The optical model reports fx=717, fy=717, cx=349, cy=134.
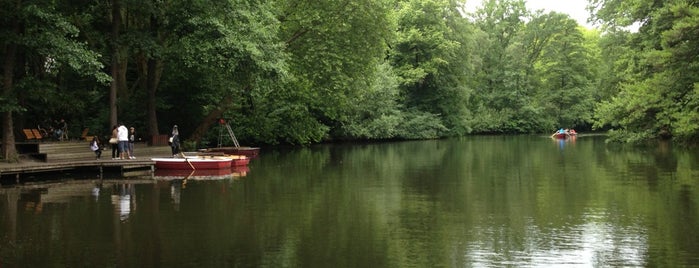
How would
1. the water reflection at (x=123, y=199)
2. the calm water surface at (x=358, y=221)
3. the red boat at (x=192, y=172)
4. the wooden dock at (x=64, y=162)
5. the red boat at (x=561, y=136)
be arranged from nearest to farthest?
the calm water surface at (x=358, y=221) → the water reflection at (x=123, y=199) → the wooden dock at (x=64, y=162) → the red boat at (x=192, y=172) → the red boat at (x=561, y=136)

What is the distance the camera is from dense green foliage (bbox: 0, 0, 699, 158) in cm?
2989

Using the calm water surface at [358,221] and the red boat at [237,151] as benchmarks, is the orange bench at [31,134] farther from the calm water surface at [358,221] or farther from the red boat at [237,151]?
the calm water surface at [358,221]

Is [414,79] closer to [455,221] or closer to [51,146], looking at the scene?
[51,146]

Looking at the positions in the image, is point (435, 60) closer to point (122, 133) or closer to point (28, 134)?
point (28, 134)

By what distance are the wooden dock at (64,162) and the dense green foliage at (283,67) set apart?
1513 millimetres

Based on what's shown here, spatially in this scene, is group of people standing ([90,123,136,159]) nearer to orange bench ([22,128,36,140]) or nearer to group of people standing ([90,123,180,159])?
group of people standing ([90,123,180,159])

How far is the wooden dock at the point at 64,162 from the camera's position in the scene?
24.3 m

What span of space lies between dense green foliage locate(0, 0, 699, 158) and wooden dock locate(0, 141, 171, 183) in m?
1.51

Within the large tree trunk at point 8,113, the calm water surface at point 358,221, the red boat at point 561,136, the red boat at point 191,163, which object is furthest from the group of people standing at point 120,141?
the red boat at point 561,136

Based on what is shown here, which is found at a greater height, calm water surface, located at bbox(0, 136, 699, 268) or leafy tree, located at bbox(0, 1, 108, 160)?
leafy tree, located at bbox(0, 1, 108, 160)

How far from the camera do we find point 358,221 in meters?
15.1

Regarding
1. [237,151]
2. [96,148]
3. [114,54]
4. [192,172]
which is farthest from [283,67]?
[96,148]

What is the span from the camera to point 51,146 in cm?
2805

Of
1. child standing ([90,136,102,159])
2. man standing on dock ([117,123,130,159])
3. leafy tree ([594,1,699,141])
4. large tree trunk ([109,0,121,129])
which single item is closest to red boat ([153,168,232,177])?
man standing on dock ([117,123,130,159])
